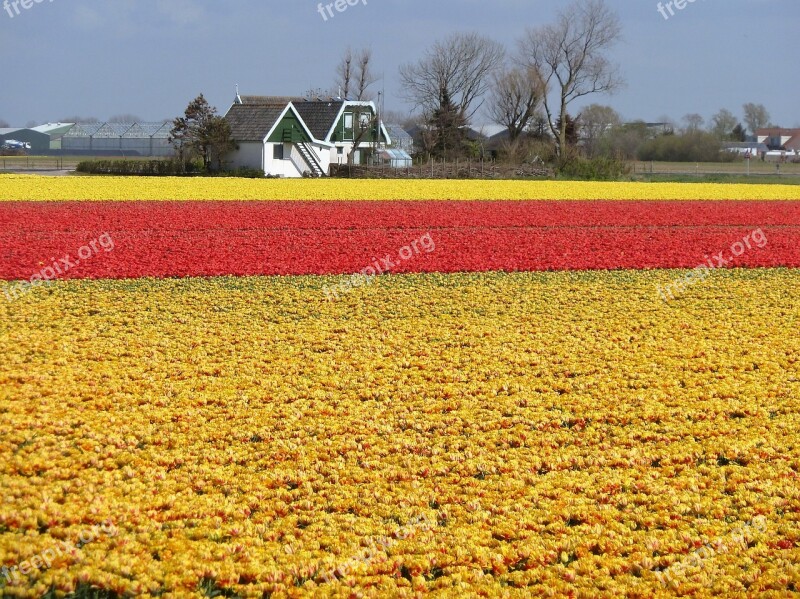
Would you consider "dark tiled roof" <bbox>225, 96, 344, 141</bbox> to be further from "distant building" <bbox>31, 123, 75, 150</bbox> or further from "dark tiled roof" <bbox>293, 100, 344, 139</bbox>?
"distant building" <bbox>31, 123, 75, 150</bbox>

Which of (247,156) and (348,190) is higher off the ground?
(247,156)

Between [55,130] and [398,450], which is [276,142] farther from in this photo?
[55,130]

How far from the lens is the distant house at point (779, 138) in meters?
154

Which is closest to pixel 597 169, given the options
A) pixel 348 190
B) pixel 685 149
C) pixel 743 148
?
pixel 348 190

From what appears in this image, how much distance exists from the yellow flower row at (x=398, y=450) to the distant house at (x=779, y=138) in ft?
499

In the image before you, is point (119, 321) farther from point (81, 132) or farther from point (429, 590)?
point (81, 132)

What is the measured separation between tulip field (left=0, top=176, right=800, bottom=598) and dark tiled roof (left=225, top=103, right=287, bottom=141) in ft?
143

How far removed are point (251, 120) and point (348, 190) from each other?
23.1 metres

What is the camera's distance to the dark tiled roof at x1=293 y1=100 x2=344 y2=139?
7538cm

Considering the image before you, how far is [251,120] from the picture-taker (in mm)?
64000

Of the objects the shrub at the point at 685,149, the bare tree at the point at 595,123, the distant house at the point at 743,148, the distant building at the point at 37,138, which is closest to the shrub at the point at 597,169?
the bare tree at the point at 595,123

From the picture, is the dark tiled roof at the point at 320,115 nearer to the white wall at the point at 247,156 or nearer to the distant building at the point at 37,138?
the white wall at the point at 247,156

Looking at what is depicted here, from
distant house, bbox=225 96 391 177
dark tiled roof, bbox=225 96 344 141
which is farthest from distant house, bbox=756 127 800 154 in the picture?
distant house, bbox=225 96 391 177

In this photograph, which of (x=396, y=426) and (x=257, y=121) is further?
(x=257, y=121)
